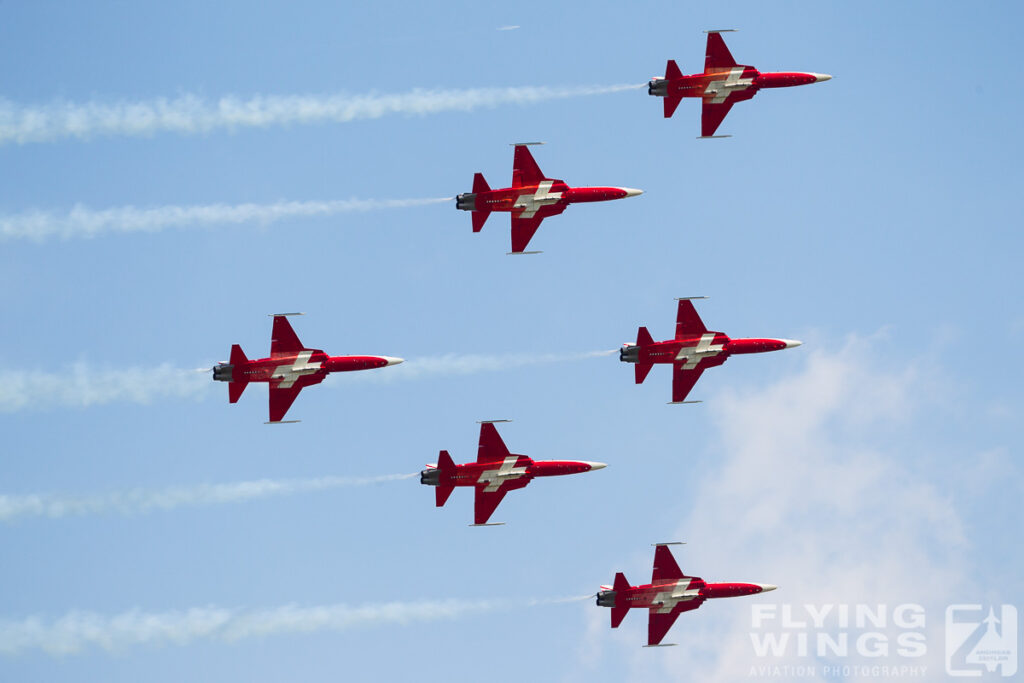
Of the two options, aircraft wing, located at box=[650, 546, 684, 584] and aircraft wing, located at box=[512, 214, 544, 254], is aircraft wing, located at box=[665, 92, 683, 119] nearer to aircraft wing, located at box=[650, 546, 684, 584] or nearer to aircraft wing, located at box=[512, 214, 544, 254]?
aircraft wing, located at box=[512, 214, 544, 254]

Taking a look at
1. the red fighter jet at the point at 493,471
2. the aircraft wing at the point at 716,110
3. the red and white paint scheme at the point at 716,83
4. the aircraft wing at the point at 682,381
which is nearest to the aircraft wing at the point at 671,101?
the red and white paint scheme at the point at 716,83

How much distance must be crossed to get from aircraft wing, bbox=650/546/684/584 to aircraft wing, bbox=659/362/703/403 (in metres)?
9.82

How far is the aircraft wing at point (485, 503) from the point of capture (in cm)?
10306

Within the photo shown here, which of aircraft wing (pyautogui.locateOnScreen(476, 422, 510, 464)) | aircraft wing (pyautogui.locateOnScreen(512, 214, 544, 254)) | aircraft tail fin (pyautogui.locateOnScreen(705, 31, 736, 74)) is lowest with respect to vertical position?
aircraft wing (pyautogui.locateOnScreen(476, 422, 510, 464))

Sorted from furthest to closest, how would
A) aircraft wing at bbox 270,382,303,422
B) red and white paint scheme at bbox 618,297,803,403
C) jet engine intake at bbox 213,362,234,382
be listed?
red and white paint scheme at bbox 618,297,803,403, aircraft wing at bbox 270,382,303,422, jet engine intake at bbox 213,362,234,382

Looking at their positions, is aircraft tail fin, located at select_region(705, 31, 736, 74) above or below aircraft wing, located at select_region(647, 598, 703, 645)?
above

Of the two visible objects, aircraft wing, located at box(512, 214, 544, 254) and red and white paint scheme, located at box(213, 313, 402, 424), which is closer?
red and white paint scheme, located at box(213, 313, 402, 424)

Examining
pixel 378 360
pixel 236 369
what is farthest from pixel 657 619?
pixel 236 369

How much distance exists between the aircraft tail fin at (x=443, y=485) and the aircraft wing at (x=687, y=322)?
15.8 meters

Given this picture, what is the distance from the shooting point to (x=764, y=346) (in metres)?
103

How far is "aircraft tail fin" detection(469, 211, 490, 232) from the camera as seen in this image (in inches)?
3999

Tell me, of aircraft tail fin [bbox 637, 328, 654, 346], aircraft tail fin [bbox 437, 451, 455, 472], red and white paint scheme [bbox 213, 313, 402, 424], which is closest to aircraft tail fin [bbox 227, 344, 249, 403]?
red and white paint scheme [bbox 213, 313, 402, 424]

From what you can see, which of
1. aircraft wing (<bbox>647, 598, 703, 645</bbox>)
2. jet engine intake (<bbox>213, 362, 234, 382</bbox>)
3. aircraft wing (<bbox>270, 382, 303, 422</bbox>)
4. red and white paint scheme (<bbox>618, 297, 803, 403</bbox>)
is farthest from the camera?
aircraft wing (<bbox>647, 598, 703, 645</bbox>)

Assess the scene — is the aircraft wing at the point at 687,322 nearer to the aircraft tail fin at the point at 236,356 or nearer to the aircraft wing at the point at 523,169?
the aircraft wing at the point at 523,169
